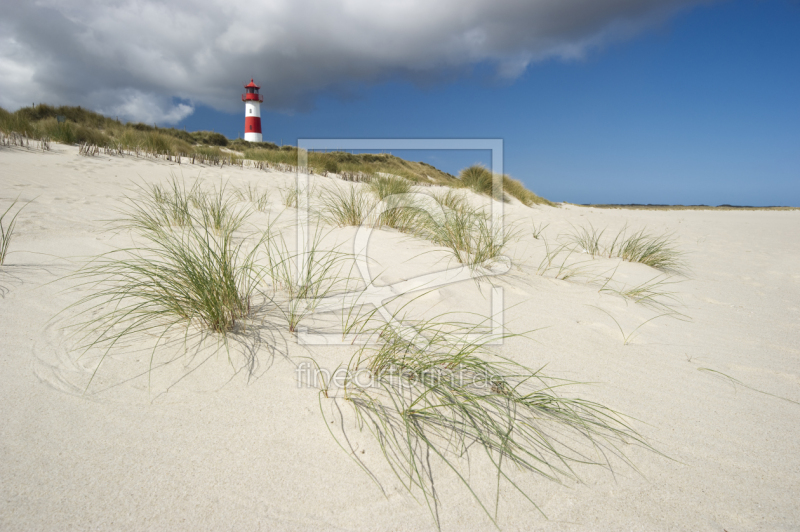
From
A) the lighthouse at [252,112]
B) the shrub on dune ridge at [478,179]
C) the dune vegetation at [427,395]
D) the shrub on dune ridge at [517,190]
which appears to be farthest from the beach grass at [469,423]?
the lighthouse at [252,112]

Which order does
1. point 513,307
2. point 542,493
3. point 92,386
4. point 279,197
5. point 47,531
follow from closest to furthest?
point 47,531, point 542,493, point 92,386, point 513,307, point 279,197

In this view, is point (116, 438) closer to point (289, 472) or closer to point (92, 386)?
point (92, 386)

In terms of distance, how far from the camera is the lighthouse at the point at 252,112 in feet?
102

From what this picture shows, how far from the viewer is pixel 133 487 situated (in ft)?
3.02

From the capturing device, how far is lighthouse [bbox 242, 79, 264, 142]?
31.2m

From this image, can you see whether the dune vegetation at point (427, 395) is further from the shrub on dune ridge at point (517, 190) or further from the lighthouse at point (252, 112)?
the lighthouse at point (252, 112)

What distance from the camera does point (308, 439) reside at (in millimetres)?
1129

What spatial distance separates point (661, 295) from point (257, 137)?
33.8 meters

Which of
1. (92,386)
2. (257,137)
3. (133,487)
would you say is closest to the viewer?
(133,487)

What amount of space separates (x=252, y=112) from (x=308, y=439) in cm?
3602

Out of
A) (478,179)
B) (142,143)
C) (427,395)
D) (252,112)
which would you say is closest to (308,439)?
(427,395)

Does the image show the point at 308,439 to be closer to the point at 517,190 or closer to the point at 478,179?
the point at 478,179

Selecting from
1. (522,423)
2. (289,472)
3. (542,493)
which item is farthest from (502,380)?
(289,472)

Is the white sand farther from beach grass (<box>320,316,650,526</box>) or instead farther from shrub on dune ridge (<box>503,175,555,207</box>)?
shrub on dune ridge (<box>503,175,555,207</box>)
